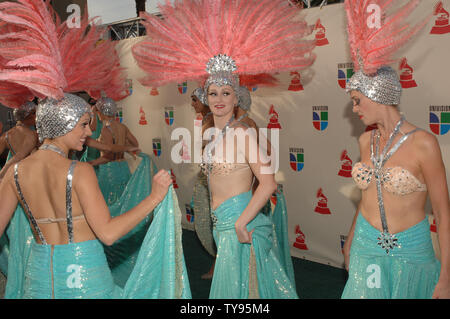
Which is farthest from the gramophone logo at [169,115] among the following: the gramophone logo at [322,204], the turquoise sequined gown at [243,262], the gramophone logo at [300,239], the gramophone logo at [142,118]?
the turquoise sequined gown at [243,262]

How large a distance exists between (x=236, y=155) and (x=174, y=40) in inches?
37.7

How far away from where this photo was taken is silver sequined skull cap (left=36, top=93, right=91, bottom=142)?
230 centimetres

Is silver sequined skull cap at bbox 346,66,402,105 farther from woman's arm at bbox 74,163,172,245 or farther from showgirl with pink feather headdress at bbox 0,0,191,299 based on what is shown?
woman's arm at bbox 74,163,172,245

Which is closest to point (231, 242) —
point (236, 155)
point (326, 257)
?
point (236, 155)

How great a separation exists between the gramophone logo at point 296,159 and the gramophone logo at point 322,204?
0.36 meters

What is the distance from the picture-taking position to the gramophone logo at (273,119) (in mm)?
5562

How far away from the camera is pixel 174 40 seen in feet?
10.9

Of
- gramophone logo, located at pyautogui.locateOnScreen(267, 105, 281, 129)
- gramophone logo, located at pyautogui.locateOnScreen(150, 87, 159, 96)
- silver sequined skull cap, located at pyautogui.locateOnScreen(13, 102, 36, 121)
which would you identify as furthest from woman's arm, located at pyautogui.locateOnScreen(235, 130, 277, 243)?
gramophone logo, located at pyautogui.locateOnScreen(150, 87, 159, 96)

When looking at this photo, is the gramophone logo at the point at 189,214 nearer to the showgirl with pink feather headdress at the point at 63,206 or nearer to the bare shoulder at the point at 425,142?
the showgirl with pink feather headdress at the point at 63,206

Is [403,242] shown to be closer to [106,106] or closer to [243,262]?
[243,262]

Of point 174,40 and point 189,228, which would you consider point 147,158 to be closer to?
point 174,40

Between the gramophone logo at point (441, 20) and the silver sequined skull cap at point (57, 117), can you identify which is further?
the gramophone logo at point (441, 20)

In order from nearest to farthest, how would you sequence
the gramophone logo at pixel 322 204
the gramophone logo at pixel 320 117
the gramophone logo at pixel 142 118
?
the gramophone logo at pixel 320 117, the gramophone logo at pixel 322 204, the gramophone logo at pixel 142 118

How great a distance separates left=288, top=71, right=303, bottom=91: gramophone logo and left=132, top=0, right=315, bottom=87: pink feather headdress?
2.01m
